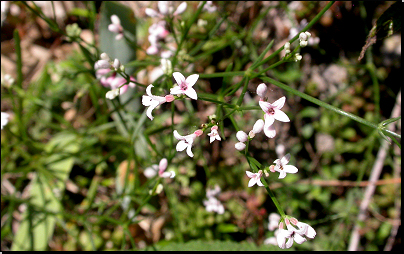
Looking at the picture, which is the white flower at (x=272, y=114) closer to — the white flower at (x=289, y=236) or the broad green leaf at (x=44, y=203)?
the white flower at (x=289, y=236)

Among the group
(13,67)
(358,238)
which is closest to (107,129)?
(13,67)

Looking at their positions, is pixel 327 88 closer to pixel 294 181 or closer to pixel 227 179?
pixel 294 181

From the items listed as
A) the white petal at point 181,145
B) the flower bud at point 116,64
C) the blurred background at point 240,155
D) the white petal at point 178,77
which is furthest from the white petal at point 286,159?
the blurred background at point 240,155

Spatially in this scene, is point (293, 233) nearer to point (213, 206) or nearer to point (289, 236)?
point (289, 236)

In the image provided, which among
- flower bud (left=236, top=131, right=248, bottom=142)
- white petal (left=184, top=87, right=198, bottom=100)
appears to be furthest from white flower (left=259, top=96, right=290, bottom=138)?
white petal (left=184, top=87, right=198, bottom=100)

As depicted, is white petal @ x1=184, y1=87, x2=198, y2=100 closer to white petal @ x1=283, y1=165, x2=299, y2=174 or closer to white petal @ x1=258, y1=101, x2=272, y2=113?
white petal @ x1=258, y1=101, x2=272, y2=113
